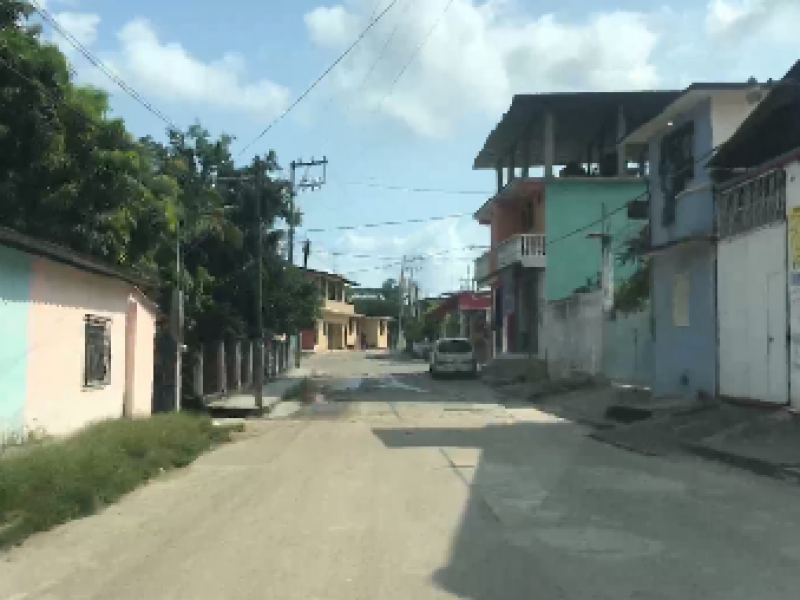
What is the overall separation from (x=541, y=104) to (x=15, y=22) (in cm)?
2371

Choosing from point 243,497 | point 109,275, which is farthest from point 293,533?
point 109,275

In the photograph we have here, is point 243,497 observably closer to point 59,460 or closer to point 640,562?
point 59,460

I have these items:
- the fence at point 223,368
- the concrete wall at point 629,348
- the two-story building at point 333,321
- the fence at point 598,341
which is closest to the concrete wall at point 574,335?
the fence at point 598,341

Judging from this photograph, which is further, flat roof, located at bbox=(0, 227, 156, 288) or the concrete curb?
the concrete curb

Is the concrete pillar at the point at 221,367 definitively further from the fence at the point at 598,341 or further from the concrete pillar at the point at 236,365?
the fence at the point at 598,341

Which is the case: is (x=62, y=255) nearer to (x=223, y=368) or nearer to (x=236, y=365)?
(x=223, y=368)

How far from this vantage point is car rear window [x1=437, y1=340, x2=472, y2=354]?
40094 mm

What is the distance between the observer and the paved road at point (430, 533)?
635 cm

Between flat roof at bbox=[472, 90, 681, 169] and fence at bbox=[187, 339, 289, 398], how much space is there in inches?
556

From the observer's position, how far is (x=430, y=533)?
8.12 metres

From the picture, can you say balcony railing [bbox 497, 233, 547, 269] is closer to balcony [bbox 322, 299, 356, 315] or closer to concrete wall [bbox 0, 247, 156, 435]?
concrete wall [bbox 0, 247, 156, 435]

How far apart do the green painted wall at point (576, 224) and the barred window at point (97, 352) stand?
24108 millimetres

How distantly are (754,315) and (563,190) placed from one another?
2065cm

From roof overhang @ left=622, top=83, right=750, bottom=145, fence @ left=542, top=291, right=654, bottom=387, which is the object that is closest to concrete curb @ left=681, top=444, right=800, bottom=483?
roof overhang @ left=622, top=83, right=750, bottom=145
